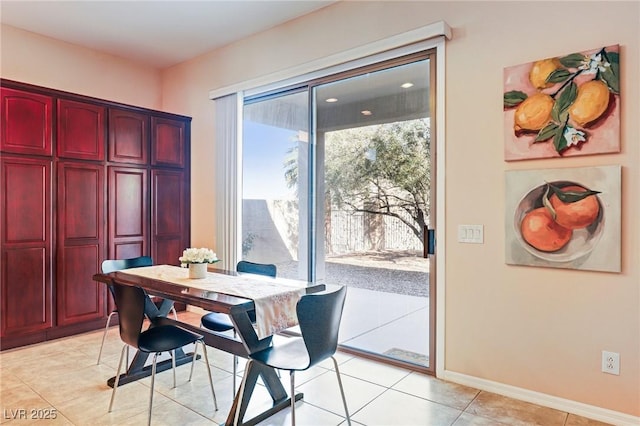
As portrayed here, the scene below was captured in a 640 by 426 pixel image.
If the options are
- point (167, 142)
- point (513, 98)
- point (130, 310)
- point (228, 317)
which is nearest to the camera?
point (130, 310)

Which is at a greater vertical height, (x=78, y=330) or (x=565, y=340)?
(x=565, y=340)

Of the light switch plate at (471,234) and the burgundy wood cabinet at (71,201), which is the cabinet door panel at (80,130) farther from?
the light switch plate at (471,234)

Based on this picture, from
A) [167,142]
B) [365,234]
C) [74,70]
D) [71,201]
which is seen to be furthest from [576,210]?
[74,70]

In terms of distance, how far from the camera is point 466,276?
2.80 m

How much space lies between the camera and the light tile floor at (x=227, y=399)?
233 cm

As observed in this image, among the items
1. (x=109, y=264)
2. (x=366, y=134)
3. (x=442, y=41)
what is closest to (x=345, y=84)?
(x=366, y=134)

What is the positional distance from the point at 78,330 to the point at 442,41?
425cm

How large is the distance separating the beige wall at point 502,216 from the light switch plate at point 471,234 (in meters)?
0.04

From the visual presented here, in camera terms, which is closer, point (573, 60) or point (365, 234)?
point (573, 60)

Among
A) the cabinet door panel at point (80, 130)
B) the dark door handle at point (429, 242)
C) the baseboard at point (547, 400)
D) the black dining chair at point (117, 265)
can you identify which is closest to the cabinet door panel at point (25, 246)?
the cabinet door panel at point (80, 130)

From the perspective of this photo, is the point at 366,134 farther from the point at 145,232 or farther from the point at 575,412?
the point at 145,232

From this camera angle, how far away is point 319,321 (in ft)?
6.48

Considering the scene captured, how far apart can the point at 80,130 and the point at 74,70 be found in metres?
1.09

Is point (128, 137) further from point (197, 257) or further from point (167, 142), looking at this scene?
point (197, 257)
